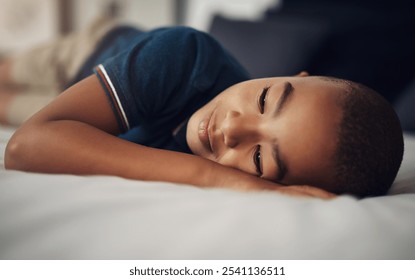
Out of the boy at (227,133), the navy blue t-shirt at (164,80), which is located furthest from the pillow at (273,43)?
the boy at (227,133)

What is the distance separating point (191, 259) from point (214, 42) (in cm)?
50

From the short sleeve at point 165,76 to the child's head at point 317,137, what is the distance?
0.13 m

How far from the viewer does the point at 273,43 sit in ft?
4.01

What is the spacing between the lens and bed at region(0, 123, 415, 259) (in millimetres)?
349

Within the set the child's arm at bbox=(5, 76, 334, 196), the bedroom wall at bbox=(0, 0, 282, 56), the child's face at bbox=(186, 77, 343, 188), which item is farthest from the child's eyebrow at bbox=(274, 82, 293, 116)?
the bedroom wall at bbox=(0, 0, 282, 56)

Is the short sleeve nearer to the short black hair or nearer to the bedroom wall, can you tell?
the short black hair

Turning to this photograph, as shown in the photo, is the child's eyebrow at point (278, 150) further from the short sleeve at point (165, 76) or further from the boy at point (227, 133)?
the short sleeve at point (165, 76)

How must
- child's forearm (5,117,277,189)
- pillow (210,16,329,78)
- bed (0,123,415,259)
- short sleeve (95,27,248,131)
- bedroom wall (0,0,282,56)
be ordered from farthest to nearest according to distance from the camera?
bedroom wall (0,0,282,56)
pillow (210,16,329,78)
short sleeve (95,27,248,131)
child's forearm (5,117,277,189)
bed (0,123,415,259)

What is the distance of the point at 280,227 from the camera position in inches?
14.8

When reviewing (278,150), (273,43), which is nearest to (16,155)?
(278,150)

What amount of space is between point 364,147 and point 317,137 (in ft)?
0.22

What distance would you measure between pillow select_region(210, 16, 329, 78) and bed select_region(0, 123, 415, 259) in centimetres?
83

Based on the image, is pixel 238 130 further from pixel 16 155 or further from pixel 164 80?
pixel 16 155

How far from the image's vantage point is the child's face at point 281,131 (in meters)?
0.51
